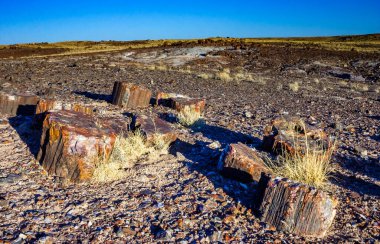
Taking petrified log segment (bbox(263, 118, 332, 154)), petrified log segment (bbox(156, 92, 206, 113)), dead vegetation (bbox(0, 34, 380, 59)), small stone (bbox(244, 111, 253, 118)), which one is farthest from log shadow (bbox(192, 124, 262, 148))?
dead vegetation (bbox(0, 34, 380, 59))

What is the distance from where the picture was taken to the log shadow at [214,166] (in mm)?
4176

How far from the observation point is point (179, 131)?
6.77 metres

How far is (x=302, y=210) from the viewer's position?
3498 mm

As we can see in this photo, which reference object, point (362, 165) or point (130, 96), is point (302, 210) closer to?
point (362, 165)

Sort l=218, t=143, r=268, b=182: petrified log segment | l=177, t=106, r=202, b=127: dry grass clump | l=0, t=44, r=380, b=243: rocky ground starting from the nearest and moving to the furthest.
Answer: l=0, t=44, r=380, b=243: rocky ground
l=218, t=143, r=268, b=182: petrified log segment
l=177, t=106, r=202, b=127: dry grass clump

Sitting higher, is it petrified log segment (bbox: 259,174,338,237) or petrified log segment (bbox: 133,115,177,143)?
petrified log segment (bbox: 133,115,177,143)

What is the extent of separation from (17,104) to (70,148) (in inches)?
127

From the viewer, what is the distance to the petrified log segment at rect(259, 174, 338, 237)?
3475 mm

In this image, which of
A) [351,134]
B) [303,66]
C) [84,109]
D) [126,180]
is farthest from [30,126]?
[303,66]

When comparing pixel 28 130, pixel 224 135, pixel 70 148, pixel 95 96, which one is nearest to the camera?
pixel 70 148

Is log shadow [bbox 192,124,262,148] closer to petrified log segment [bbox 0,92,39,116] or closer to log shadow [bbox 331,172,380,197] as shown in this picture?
log shadow [bbox 331,172,380,197]

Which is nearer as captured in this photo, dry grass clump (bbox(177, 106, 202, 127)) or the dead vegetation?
dry grass clump (bbox(177, 106, 202, 127))

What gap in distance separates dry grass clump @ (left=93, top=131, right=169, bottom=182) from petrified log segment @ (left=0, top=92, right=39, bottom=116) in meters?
2.47

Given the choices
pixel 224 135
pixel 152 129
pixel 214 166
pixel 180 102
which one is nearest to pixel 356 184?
pixel 214 166
